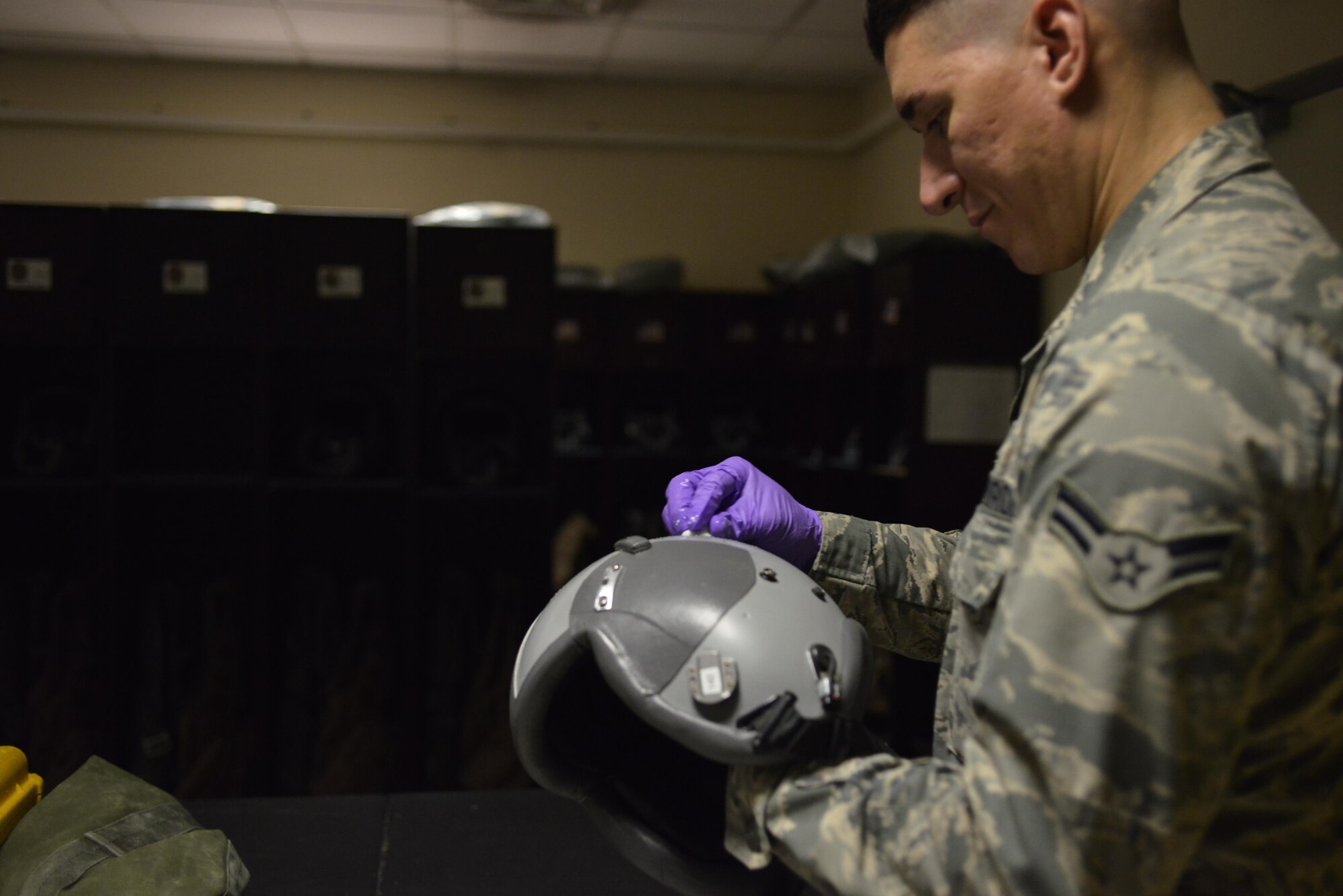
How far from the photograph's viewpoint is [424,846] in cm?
139

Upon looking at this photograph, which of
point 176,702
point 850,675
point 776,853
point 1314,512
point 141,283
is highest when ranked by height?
point 141,283

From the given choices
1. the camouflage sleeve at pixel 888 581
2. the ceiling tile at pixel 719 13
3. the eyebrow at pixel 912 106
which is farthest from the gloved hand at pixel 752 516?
the ceiling tile at pixel 719 13

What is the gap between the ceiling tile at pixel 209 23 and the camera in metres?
3.61

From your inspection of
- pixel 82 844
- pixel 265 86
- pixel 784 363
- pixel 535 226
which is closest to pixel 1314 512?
pixel 82 844

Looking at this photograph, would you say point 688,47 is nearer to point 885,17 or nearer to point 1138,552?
point 885,17

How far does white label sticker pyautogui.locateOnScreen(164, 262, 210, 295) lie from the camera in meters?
3.11

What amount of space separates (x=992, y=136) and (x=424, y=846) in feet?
3.82

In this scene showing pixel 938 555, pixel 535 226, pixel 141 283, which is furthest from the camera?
pixel 535 226

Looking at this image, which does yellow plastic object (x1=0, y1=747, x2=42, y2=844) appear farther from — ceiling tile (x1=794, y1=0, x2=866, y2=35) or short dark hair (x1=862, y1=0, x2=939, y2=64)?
ceiling tile (x1=794, y1=0, x2=866, y2=35)

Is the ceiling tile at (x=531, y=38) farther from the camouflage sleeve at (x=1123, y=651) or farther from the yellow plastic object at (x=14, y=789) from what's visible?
the camouflage sleeve at (x=1123, y=651)

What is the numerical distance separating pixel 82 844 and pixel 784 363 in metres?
4.33

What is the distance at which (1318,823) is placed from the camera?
0.76m

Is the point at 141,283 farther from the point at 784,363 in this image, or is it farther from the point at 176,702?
the point at 784,363

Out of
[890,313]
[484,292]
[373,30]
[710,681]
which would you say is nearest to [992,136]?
[710,681]
